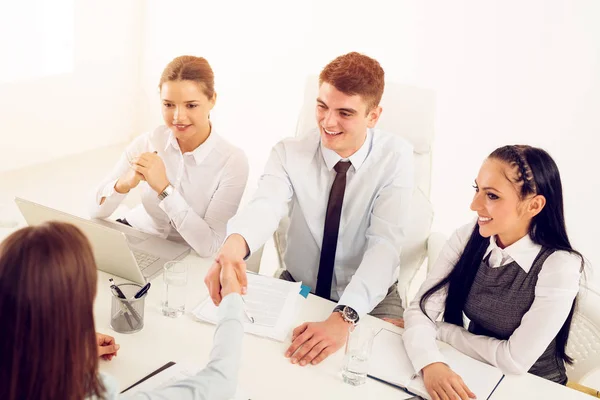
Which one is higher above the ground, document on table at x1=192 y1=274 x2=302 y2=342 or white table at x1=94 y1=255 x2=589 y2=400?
document on table at x1=192 y1=274 x2=302 y2=342

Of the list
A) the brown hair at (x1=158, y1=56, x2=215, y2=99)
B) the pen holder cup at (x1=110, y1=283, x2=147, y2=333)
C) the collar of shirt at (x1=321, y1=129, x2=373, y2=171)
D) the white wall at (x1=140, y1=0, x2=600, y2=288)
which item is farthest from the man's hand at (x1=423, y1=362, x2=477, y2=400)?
the white wall at (x1=140, y1=0, x2=600, y2=288)

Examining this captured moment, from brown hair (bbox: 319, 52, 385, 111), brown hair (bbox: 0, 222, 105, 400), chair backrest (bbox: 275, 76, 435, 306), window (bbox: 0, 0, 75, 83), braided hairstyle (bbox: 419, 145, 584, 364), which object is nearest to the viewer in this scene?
brown hair (bbox: 0, 222, 105, 400)

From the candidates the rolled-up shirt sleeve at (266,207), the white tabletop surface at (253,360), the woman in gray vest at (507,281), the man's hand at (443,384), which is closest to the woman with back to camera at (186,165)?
the rolled-up shirt sleeve at (266,207)

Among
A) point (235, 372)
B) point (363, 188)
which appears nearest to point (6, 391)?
point (235, 372)

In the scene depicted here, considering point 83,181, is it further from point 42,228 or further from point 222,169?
point 42,228

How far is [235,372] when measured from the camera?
4.22ft

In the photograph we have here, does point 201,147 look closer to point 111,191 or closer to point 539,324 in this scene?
point 111,191

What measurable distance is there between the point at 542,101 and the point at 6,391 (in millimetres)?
2903

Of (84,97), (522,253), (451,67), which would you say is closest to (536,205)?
(522,253)

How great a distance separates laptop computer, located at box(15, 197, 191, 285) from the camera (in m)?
1.65

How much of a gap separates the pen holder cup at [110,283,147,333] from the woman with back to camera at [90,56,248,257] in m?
0.55

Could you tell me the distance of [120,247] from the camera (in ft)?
5.44

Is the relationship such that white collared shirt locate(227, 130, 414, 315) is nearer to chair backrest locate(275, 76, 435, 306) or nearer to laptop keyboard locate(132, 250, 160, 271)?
chair backrest locate(275, 76, 435, 306)

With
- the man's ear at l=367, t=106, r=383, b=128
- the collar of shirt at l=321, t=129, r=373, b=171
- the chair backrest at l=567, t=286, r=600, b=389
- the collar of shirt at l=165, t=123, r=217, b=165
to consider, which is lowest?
the chair backrest at l=567, t=286, r=600, b=389
